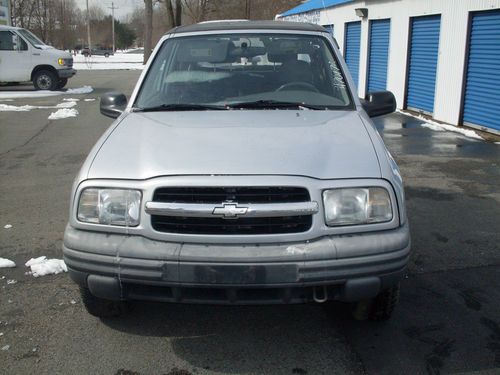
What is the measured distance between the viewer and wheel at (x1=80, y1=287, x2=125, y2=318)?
10.6 ft

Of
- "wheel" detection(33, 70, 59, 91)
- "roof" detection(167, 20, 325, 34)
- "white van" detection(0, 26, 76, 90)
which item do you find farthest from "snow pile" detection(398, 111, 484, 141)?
"wheel" detection(33, 70, 59, 91)

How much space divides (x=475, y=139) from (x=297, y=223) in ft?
28.1

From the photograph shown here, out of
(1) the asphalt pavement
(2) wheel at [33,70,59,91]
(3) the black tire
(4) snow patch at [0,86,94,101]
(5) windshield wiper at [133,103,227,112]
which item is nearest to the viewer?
(1) the asphalt pavement

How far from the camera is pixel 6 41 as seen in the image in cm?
1827

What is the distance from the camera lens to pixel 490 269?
4.21 metres

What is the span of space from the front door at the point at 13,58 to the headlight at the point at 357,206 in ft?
59.7

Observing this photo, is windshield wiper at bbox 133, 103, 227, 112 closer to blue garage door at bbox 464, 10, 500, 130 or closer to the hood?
the hood

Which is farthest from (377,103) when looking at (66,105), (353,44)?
(353,44)

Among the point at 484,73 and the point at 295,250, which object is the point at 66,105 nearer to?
the point at 484,73

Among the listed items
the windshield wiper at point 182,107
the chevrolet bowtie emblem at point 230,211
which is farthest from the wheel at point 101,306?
the windshield wiper at point 182,107

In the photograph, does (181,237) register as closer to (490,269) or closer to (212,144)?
(212,144)

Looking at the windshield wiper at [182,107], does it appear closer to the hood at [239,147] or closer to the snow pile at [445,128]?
the hood at [239,147]

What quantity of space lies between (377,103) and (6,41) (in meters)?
17.3

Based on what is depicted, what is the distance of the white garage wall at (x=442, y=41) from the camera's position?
11273mm
